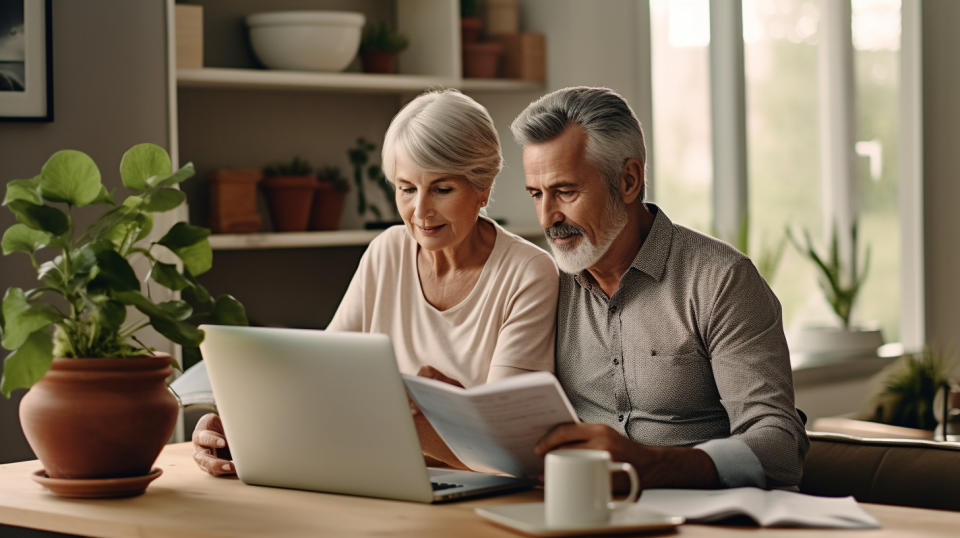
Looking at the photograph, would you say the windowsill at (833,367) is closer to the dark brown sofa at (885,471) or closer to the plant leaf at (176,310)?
the dark brown sofa at (885,471)

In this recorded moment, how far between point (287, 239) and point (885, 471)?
1.83 metres

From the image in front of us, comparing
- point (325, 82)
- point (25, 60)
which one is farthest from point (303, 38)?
point (25, 60)

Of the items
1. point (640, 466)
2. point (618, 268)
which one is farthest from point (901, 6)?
point (640, 466)

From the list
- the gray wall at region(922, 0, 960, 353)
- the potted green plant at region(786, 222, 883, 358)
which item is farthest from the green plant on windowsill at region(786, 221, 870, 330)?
the gray wall at region(922, 0, 960, 353)

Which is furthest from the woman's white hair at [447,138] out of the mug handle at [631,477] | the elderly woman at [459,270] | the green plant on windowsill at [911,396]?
the green plant on windowsill at [911,396]

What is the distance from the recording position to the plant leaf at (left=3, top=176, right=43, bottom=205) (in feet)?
5.85

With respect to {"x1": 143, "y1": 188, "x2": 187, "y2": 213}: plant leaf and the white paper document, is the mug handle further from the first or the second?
{"x1": 143, "y1": 188, "x2": 187, "y2": 213}: plant leaf

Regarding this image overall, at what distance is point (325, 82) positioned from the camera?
3545 mm

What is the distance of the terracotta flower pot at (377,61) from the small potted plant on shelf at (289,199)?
0.40 meters

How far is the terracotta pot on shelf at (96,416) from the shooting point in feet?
5.79

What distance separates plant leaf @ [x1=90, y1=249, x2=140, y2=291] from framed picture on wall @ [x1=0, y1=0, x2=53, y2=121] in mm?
1370

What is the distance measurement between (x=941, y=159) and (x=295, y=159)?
2.85 metres

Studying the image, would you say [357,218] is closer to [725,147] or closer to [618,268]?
[725,147]

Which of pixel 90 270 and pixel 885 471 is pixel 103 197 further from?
pixel 885 471
